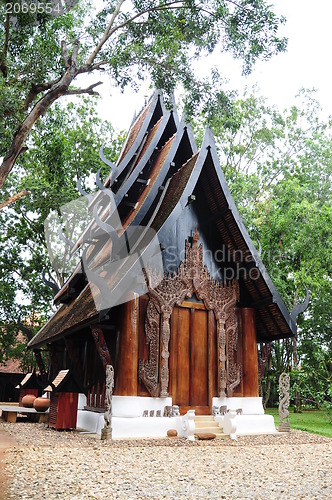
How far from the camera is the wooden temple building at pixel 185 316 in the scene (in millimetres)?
8289

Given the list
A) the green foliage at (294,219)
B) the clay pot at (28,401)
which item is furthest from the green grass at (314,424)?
the clay pot at (28,401)

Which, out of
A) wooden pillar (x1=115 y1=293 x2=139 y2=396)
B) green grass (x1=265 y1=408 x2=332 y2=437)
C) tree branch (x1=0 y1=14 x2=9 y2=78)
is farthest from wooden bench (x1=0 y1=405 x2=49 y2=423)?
tree branch (x1=0 y1=14 x2=9 y2=78)

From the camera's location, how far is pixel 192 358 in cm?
908

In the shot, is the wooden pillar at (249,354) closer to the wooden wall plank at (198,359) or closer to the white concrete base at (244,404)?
the white concrete base at (244,404)

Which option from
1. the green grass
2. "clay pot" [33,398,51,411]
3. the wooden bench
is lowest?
the green grass

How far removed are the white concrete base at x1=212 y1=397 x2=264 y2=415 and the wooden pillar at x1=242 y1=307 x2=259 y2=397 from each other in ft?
0.49

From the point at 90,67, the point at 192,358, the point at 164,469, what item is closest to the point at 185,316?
the point at 192,358

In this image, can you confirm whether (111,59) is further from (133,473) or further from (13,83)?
(133,473)

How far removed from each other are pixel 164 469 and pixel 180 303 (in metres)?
4.30

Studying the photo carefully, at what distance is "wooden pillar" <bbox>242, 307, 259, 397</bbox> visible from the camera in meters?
9.69

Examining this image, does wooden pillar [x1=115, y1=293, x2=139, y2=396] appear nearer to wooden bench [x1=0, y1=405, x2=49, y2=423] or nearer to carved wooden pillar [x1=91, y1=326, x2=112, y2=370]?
carved wooden pillar [x1=91, y1=326, x2=112, y2=370]

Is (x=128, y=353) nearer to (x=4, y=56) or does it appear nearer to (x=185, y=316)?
(x=185, y=316)

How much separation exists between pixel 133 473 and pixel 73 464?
75 centimetres

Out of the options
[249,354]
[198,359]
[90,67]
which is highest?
[90,67]
